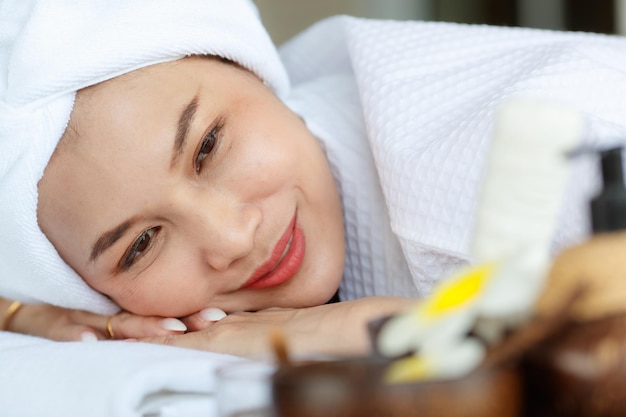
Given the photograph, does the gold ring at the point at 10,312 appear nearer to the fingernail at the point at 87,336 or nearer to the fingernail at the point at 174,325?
the fingernail at the point at 87,336

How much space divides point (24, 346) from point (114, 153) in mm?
226

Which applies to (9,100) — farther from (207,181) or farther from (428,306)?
(428,306)

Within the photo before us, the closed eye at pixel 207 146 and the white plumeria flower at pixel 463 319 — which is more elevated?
the white plumeria flower at pixel 463 319

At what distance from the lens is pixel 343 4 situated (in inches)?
107

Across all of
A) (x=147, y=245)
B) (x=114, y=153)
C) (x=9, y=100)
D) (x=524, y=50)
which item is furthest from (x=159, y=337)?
(x=524, y=50)

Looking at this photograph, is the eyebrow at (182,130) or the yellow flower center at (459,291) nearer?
the yellow flower center at (459,291)

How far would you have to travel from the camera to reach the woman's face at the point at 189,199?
33.4 inches

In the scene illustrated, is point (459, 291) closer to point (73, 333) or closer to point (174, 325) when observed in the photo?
point (174, 325)

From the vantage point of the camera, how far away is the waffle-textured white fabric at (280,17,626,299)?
77 cm

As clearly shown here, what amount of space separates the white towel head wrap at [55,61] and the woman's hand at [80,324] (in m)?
0.05

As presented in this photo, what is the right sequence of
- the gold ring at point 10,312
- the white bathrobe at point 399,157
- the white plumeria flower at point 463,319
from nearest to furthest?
the white plumeria flower at point 463,319
the white bathrobe at point 399,157
the gold ring at point 10,312

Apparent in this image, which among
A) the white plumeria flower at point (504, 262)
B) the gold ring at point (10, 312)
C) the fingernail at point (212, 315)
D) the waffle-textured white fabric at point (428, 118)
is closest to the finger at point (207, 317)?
the fingernail at point (212, 315)

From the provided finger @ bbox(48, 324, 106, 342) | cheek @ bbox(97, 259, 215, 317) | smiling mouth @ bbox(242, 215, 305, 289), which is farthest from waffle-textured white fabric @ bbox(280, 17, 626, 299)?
finger @ bbox(48, 324, 106, 342)

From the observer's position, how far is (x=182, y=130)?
0.86 metres
